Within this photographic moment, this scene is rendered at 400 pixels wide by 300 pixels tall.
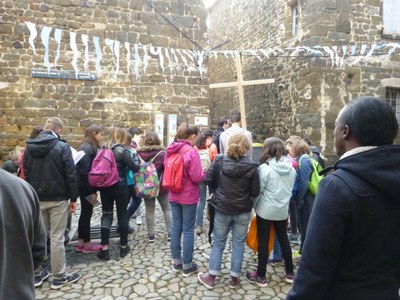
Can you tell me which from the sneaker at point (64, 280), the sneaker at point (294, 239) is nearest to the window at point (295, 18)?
the sneaker at point (294, 239)

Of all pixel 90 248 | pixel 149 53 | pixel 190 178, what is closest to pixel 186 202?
pixel 190 178

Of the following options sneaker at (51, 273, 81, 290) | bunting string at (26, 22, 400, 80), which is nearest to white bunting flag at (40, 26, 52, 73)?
bunting string at (26, 22, 400, 80)

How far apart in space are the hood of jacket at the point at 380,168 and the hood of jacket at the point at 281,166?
1936 mm

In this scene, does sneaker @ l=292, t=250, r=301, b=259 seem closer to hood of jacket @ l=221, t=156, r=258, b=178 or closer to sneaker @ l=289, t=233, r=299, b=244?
sneaker @ l=289, t=233, r=299, b=244

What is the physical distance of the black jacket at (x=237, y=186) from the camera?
3123 mm

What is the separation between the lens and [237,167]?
313 centimetres

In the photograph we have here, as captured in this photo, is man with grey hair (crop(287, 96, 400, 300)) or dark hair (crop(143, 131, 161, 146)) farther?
dark hair (crop(143, 131, 161, 146))

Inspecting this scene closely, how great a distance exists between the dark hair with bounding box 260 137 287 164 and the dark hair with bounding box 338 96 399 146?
1.93 metres

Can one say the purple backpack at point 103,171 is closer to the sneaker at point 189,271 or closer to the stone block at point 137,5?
the sneaker at point 189,271

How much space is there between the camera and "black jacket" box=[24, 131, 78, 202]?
10.4ft

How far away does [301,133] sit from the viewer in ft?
27.8

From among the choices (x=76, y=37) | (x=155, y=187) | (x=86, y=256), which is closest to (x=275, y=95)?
(x=76, y=37)

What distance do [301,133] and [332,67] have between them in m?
1.88

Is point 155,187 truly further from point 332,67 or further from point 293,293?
point 332,67
